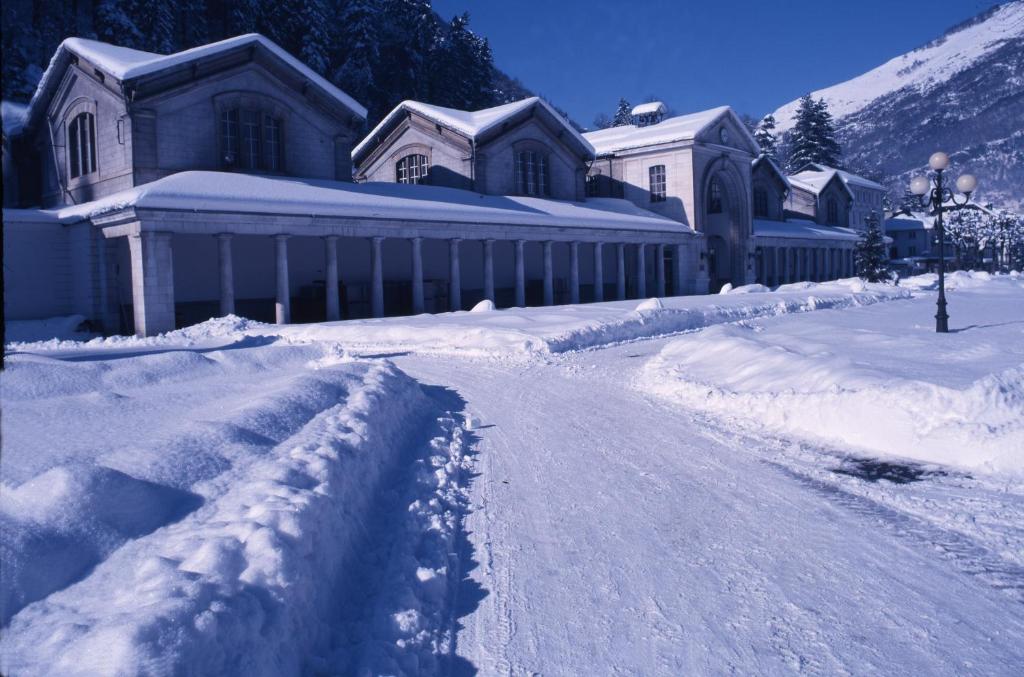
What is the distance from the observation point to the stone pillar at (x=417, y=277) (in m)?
27.2

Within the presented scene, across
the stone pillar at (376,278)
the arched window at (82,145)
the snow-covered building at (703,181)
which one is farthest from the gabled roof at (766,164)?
the arched window at (82,145)

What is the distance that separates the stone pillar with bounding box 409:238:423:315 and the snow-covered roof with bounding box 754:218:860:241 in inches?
1105

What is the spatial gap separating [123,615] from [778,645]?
3.25m

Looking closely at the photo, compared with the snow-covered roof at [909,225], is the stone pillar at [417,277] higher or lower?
lower

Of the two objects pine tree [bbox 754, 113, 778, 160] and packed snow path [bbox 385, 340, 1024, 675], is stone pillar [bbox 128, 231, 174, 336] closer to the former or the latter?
packed snow path [bbox 385, 340, 1024, 675]

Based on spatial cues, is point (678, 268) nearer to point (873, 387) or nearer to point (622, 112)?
point (873, 387)

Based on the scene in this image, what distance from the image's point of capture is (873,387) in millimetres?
9352

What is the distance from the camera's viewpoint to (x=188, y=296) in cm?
2512

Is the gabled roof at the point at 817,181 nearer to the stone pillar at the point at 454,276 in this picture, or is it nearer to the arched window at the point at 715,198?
the arched window at the point at 715,198

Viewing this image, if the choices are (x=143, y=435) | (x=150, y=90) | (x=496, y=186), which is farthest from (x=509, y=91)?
(x=143, y=435)

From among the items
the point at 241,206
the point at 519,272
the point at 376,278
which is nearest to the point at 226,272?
the point at 241,206

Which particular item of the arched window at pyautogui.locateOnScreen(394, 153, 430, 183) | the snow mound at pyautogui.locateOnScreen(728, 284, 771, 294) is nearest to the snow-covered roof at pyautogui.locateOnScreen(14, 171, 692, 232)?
the arched window at pyautogui.locateOnScreen(394, 153, 430, 183)

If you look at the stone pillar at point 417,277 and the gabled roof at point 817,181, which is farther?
the gabled roof at point 817,181

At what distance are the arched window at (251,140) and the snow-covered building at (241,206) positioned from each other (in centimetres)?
7
